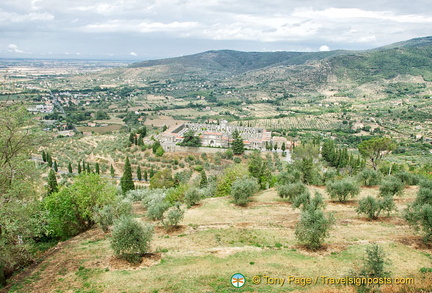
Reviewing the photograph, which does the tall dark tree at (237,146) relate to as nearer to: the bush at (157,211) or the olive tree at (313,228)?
the bush at (157,211)

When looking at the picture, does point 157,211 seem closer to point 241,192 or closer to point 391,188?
point 241,192

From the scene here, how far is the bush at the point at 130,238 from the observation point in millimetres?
16297

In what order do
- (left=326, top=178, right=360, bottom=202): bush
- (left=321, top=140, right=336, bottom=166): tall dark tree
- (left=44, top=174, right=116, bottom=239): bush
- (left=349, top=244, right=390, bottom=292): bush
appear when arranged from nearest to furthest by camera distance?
(left=349, top=244, right=390, bottom=292): bush, (left=44, top=174, right=116, bottom=239): bush, (left=326, top=178, right=360, bottom=202): bush, (left=321, top=140, right=336, bottom=166): tall dark tree

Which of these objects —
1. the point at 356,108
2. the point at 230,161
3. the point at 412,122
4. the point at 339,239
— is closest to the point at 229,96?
the point at 356,108

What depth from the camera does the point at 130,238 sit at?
16.2m

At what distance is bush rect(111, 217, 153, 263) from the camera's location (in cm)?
1630

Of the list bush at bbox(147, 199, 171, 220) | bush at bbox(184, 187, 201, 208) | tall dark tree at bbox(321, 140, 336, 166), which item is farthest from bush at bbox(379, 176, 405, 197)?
tall dark tree at bbox(321, 140, 336, 166)

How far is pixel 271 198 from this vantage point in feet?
100

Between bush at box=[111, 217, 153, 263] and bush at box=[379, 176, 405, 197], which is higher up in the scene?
bush at box=[111, 217, 153, 263]

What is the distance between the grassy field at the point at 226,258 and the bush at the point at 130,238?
675mm

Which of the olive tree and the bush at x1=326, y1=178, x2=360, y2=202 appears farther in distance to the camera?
the bush at x1=326, y1=178, x2=360, y2=202

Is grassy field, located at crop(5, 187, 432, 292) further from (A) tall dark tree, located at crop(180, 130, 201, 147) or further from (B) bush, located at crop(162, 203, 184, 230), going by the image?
(A) tall dark tree, located at crop(180, 130, 201, 147)

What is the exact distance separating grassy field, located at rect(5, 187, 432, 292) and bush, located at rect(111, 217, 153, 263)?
26.6 inches

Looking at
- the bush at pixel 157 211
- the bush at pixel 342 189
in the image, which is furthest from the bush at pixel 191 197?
the bush at pixel 342 189
